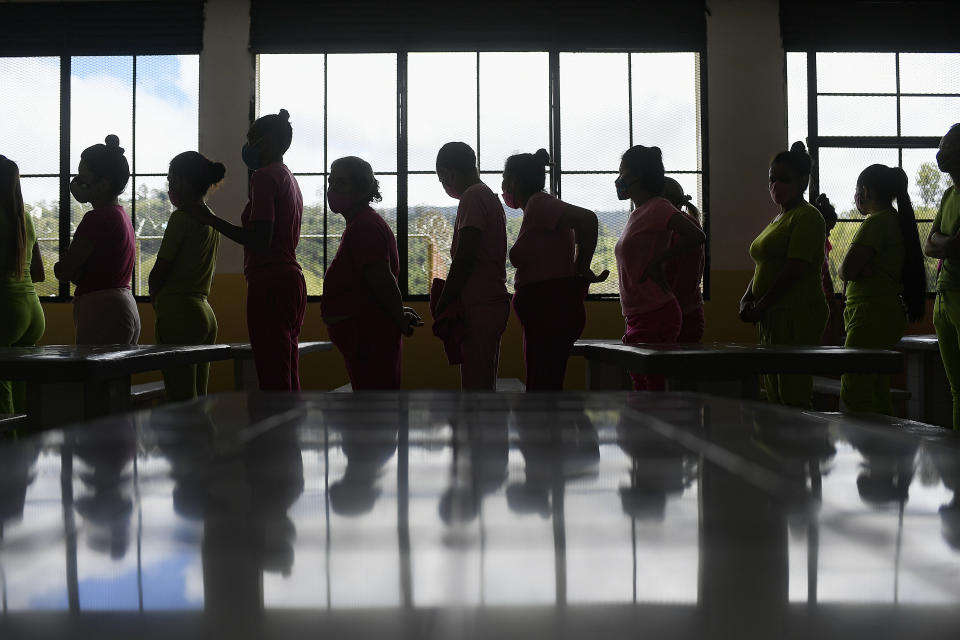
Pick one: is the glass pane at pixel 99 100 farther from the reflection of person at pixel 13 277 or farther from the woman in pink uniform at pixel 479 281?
the woman in pink uniform at pixel 479 281

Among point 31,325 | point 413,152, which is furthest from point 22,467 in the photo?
point 413,152

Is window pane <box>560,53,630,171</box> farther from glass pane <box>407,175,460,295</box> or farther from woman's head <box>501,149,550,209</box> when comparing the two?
woman's head <box>501,149,550,209</box>

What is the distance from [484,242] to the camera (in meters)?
2.32

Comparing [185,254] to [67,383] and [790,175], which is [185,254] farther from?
[790,175]

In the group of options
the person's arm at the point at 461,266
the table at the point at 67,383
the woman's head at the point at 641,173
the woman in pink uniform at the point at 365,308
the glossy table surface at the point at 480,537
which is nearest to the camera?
the glossy table surface at the point at 480,537

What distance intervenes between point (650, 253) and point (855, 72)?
449 centimetres

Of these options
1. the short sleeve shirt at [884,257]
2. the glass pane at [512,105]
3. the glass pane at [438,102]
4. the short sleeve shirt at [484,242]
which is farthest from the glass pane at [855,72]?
the short sleeve shirt at [484,242]

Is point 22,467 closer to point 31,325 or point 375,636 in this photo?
point 375,636

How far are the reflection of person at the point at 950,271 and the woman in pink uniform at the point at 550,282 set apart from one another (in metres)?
1.22

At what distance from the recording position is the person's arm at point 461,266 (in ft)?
7.39

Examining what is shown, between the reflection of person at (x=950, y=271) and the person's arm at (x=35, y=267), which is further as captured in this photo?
the person's arm at (x=35, y=267)

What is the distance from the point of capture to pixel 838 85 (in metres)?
5.70

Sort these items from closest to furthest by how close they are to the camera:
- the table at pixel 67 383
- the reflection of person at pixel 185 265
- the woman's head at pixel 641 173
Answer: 1. the table at pixel 67 383
2. the woman's head at pixel 641 173
3. the reflection of person at pixel 185 265

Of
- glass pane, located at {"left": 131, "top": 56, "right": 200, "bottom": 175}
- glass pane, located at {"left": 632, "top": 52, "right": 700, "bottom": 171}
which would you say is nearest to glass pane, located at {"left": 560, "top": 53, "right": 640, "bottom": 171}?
glass pane, located at {"left": 632, "top": 52, "right": 700, "bottom": 171}
